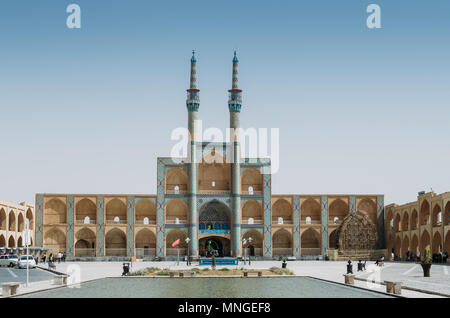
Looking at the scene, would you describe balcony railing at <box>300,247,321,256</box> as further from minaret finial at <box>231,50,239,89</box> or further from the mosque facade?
minaret finial at <box>231,50,239,89</box>

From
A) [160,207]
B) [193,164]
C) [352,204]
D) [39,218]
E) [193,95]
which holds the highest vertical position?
[193,95]

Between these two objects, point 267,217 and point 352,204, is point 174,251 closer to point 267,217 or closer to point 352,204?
point 267,217

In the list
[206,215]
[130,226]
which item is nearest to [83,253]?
[130,226]

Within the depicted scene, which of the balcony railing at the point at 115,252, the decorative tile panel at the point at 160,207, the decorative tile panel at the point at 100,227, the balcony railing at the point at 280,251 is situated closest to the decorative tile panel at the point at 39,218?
the decorative tile panel at the point at 100,227

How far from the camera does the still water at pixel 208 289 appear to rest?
2412 centimetres

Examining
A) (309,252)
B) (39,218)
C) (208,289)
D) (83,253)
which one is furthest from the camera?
(309,252)

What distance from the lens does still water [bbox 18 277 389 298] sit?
24125mm

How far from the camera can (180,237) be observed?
6925 centimetres

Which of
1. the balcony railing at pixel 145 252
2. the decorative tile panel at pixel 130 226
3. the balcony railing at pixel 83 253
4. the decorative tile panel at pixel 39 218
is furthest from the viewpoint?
the balcony railing at pixel 145 252

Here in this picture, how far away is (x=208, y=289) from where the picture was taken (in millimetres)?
27031

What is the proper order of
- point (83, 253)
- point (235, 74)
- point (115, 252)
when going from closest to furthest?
1. point (83, 253)
2. point (115, 252)
3. point (235, 74)

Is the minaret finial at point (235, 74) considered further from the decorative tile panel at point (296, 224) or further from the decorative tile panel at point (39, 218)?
the decorative tile panel at point (39, 218)
